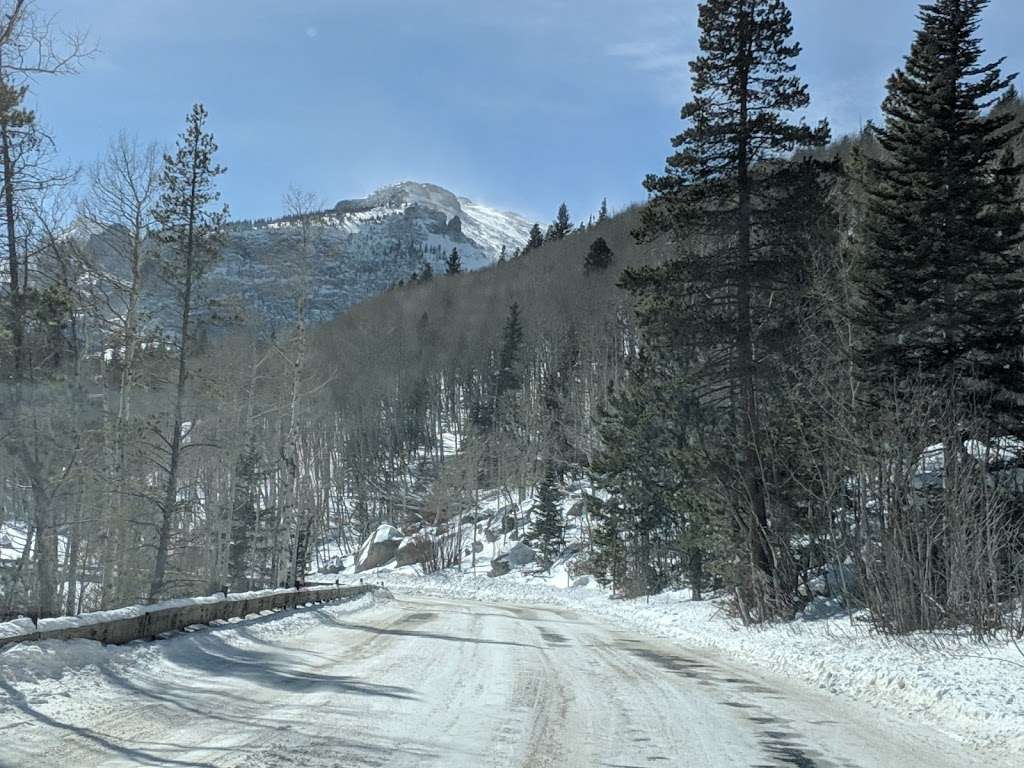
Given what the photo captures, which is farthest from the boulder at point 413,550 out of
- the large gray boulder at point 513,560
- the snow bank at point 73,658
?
the snow bank at point 73,658

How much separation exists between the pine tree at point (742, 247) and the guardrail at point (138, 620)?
1055 centimetres

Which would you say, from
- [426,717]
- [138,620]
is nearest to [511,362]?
[138,620]

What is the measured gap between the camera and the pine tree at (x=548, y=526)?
2233 inches

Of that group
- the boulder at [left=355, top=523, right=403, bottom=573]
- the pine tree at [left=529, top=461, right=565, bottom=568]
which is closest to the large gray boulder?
the pine tree at [left=529, top=461, right=565, bottom=568]

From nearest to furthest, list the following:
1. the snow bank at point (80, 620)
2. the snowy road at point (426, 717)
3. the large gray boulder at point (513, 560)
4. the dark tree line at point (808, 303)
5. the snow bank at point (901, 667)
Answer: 1. the snowy road at point (426, 717)
2. the snow bank at point (901, 667)
3. the snow bank at point (80, 620)
4. the dark tree line at point (808, 303)
5. the large gray boulder at point (513, 560)

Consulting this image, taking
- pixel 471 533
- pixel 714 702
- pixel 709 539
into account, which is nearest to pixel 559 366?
pixel 471 533

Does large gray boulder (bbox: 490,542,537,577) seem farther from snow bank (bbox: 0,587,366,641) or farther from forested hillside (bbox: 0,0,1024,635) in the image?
snow bank (bbox: 0,587,366,641)

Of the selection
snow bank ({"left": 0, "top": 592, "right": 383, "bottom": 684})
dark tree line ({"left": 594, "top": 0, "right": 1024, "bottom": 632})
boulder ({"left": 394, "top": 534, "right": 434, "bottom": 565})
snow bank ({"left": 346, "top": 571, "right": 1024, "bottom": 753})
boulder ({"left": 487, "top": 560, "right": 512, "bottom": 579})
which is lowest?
boulder ({"left": 487, "top": 560, "right": 512, "bottom": 579})

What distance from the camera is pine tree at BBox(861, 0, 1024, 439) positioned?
62.6ft

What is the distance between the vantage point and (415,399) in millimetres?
103188

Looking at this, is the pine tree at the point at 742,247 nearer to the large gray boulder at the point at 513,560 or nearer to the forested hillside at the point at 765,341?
the forested hillside at the point at 765,341

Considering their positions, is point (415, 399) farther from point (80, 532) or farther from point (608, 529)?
point (80, 532)


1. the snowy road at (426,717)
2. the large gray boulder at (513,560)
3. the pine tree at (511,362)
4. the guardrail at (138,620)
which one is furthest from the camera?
the pine tree at (511,362)

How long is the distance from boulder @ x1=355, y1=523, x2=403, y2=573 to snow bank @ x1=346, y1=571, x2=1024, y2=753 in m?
49.8
